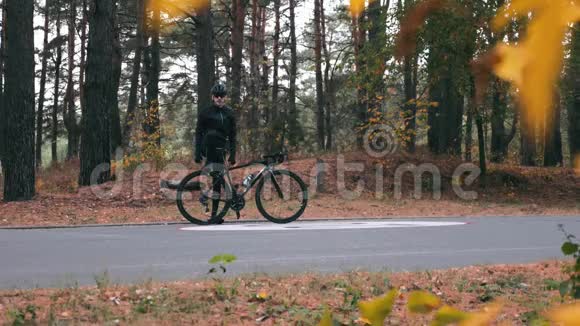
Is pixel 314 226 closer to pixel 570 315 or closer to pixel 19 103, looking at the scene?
pixel 19 103

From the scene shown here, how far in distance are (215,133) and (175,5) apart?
31.9 ft

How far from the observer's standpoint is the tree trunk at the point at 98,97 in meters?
18.4

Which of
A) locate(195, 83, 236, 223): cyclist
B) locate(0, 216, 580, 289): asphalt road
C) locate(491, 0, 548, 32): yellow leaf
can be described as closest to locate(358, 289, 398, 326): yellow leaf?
locate(491, 0, 548, 32): yellow leaf

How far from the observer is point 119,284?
6.66 meters

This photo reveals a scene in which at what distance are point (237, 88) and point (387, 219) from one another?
14360 mm

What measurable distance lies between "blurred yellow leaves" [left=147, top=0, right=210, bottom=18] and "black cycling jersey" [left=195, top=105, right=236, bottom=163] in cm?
954

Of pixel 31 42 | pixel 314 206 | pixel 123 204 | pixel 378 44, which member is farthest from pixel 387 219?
pixel 31 42

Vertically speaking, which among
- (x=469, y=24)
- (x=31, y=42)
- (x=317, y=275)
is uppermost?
(x=31, y=42)

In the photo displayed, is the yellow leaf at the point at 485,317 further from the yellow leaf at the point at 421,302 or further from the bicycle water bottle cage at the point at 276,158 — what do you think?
the bicycle water bottle cage at the point at 276,158

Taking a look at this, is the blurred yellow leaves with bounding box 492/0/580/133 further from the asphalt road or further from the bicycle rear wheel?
the bicycle rear wheel

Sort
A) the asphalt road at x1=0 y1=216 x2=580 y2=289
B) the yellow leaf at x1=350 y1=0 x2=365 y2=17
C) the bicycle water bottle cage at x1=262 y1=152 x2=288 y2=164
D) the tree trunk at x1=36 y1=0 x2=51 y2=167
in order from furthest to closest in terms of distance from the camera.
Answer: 1. the tree trunk at x1=36 y1=0 x2=51 y2=167
2. the bicycle water bottle cage at x1=262 y1=152 x2=288 y2=164
3. the asphalt road at x1=0 y1=216 x2=580 y2=289
4. the yellow leaf at x1=350 y1=0 x2=365 y2=17

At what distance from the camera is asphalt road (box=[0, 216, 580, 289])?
7.90 m

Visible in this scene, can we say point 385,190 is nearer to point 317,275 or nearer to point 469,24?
point 317,275

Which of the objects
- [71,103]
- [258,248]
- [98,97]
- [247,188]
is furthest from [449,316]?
[71,103]
